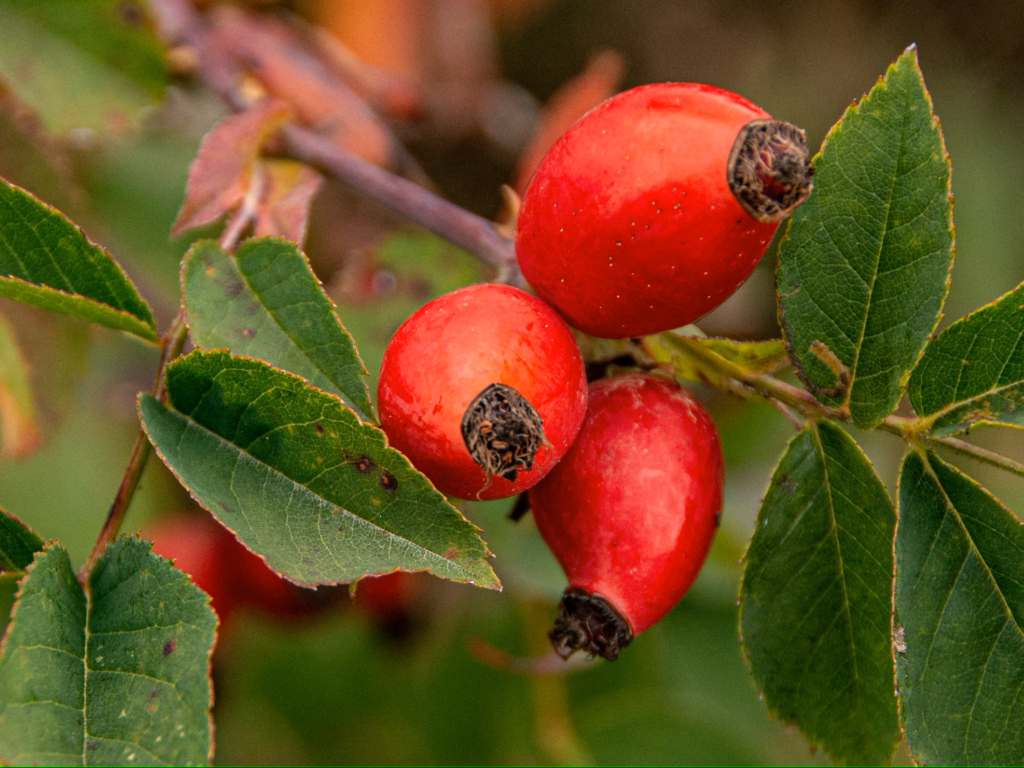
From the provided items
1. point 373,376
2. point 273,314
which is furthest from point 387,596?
point 273,314

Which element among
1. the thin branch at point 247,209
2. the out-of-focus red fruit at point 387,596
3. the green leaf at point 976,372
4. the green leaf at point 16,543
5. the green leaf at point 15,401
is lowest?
the out-of-focus red fruit at point 387,596

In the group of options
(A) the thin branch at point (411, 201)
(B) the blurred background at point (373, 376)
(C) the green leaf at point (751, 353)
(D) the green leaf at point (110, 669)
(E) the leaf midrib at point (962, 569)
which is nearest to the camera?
(D) the green leaf at point (110, 669)

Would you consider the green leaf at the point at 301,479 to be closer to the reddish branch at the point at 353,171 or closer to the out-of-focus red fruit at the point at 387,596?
the reddish branch at the point at 353,171

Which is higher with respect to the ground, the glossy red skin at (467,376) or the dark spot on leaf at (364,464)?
the glossy red skin at (467,376)

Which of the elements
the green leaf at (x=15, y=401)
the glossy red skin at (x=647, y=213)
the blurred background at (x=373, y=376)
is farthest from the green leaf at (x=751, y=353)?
the green leaf at (x=15, y=401)

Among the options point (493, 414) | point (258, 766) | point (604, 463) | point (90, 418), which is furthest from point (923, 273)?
point (90, 418)

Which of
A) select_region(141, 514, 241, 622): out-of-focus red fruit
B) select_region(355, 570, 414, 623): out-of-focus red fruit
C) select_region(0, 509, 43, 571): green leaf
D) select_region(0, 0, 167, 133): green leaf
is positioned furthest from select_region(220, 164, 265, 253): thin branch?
select_region(355, 570, 414, 623): out-of-focus red fruit

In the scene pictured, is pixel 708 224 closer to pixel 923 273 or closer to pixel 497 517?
pixel 923 273
